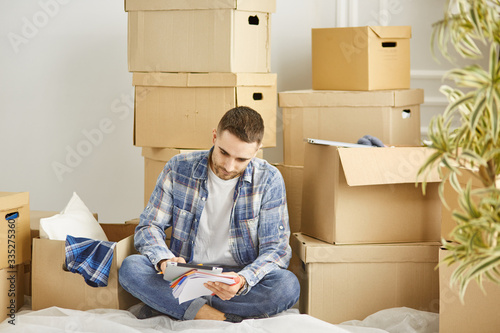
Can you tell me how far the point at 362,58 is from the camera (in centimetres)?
231

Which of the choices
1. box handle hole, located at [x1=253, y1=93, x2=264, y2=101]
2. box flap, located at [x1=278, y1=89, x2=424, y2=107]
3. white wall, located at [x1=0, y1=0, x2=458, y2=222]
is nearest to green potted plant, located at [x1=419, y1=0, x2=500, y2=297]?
box flap, located at [x1=278, y1=89, x2=424, y2=107]

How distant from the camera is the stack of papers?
1.68 m

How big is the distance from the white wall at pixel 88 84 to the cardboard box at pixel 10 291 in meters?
0.91

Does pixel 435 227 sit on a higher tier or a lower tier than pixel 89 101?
lower

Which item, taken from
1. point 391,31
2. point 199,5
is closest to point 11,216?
point 199,5

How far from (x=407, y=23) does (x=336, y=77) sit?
57 centimetres

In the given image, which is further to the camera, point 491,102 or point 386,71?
point 386,71

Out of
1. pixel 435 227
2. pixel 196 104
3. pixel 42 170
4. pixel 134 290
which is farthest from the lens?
pixel 42 170

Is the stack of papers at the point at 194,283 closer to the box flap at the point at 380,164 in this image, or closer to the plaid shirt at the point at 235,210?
the plaid shirt at the point at 235,210

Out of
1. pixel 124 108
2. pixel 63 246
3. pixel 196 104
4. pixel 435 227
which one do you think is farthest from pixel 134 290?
pixel 124 108

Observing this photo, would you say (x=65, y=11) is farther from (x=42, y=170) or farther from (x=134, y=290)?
(x=134, y=290)

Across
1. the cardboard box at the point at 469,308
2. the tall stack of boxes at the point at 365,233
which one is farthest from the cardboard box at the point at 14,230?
the cardboard box at the point at 469,308

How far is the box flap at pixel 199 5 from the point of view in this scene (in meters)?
2.17

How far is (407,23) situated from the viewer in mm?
2727
